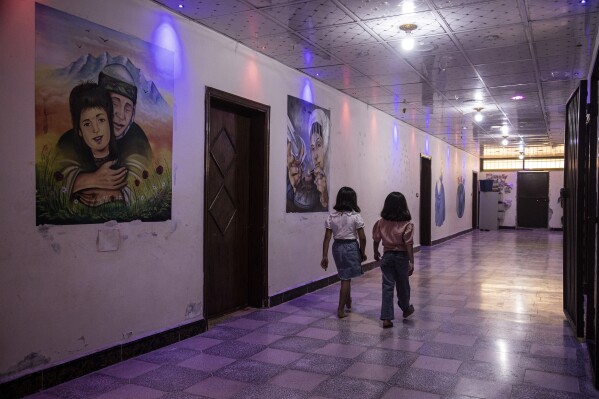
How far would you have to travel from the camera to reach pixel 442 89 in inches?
303

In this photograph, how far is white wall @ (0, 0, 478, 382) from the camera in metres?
3.14

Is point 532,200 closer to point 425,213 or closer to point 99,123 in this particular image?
point 425,213

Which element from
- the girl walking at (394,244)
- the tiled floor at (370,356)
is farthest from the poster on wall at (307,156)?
the girl walking at (394,244)

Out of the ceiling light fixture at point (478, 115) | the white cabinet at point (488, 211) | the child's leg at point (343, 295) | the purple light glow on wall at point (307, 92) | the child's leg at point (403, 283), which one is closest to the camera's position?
the child's leg at point (403, 283)

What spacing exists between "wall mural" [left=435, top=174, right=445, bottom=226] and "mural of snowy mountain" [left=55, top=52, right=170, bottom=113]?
1065 cm

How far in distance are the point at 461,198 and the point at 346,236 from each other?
13.0 meters

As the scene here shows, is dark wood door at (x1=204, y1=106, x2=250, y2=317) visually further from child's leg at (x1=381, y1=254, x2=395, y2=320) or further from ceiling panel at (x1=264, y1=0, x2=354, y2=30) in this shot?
child's leg at (x1=381, y1=254, x2=395, y2=320)

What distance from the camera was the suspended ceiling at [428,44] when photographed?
14.3 feet

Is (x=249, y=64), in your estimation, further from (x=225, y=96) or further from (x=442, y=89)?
(x=442, y=89)

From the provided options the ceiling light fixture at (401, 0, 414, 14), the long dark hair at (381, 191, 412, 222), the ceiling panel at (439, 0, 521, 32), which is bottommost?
the long dark hair at (381, 191, 412, 222)

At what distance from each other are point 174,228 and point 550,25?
4099 mm

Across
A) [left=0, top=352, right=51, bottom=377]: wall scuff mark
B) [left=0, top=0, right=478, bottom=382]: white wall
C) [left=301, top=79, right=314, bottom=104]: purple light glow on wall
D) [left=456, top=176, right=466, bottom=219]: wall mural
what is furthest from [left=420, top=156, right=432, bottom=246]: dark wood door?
[left=0, top=352, right=51, bottom=377]: wall scuff mark

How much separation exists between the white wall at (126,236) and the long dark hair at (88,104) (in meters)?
0.33

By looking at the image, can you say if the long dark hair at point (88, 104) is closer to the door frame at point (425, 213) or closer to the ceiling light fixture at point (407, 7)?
the ceiling light fixture at point (407, 7)
